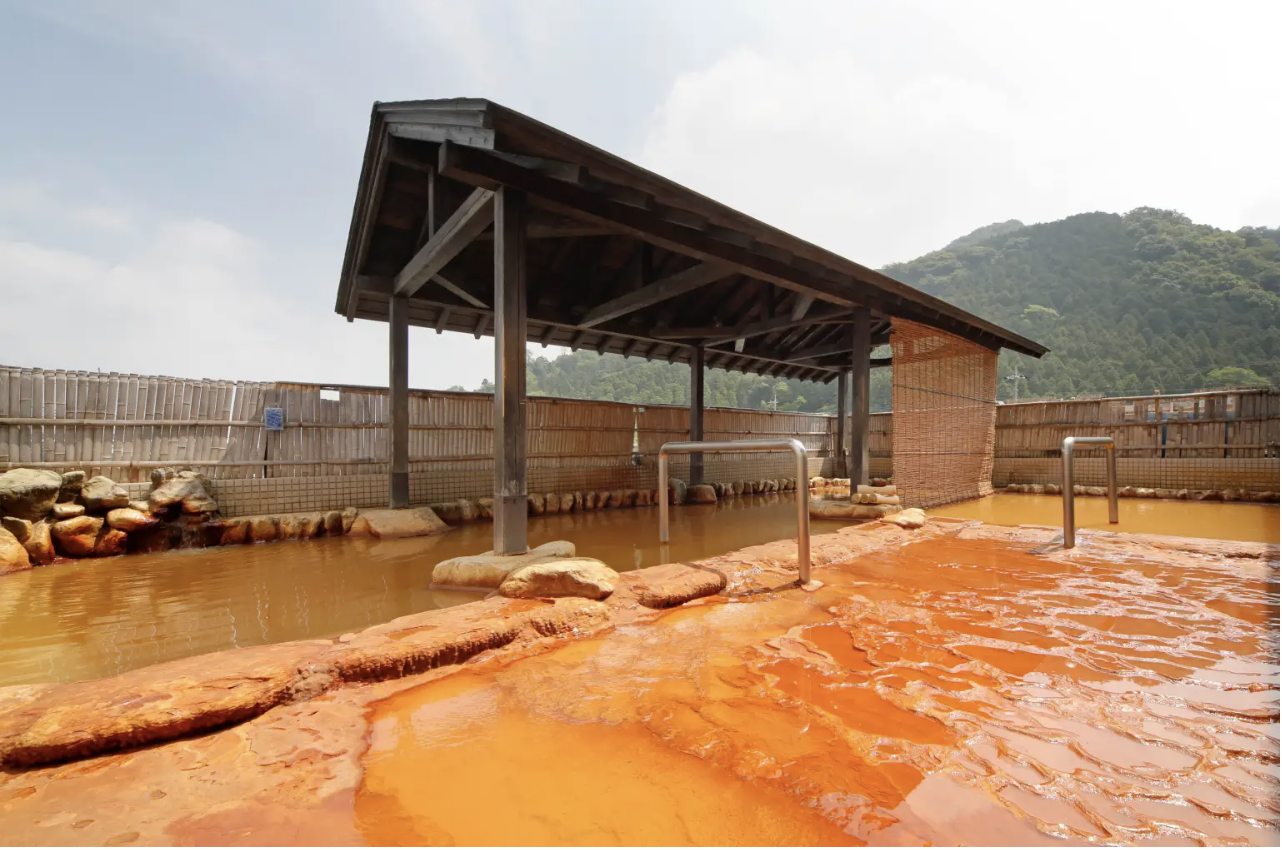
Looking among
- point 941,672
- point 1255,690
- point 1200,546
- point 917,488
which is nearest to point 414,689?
point 941,672

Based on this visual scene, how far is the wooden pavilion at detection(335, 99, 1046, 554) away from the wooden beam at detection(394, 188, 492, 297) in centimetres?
2

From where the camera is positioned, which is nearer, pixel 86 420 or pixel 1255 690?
pixel 1255 690

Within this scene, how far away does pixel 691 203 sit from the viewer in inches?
188

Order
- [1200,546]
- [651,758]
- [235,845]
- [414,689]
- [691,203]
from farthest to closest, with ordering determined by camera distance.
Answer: [691,203], [1200,546], [414,689], [651,758], [235,845]

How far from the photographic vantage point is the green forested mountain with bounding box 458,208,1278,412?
38.5 m

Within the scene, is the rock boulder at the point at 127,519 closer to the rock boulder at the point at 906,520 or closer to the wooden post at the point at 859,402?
the rock boulder at the point at 906,520

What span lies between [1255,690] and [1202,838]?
128 centimetres

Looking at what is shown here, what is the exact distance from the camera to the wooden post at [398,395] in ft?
22.7

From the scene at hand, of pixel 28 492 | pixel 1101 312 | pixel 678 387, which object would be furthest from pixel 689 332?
pixel 1101 312

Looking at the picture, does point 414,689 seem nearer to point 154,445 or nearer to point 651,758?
point 651,758

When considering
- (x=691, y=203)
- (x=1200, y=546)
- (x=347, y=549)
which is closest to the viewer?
(x=1200, y=546)

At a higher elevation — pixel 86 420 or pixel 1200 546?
pixel 86 420

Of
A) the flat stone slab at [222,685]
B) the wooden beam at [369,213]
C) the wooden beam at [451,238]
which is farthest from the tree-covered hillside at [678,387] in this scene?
the flat stone slab at [222,685]

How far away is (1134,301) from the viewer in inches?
1853
